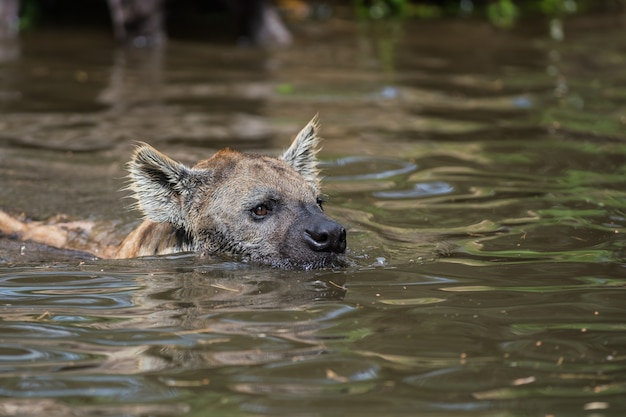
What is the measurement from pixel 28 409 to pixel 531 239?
426 centimetres

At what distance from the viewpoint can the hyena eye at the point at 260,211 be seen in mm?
6930

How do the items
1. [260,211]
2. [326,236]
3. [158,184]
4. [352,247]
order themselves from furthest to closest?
[352,247], [158,184], [260,211], [326,236]

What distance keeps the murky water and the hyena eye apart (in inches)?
14.2

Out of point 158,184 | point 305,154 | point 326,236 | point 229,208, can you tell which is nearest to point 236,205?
point 229,208

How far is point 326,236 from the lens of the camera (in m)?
6.55

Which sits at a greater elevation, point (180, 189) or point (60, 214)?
point (180, 189)

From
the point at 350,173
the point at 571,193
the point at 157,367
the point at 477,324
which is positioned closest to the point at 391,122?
the point at 350,173

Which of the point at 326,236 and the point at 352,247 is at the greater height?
the point at 326,236

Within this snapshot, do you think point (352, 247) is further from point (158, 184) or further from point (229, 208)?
point (158, 184)

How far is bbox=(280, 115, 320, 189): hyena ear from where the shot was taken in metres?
7.68

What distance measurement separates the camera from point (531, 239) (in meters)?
7.62

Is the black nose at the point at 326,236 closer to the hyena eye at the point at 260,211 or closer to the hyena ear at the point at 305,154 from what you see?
the hyena eye at the point at 260,211

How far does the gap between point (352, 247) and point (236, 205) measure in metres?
1.02

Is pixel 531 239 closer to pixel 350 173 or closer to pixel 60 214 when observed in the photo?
pixel 350 173
